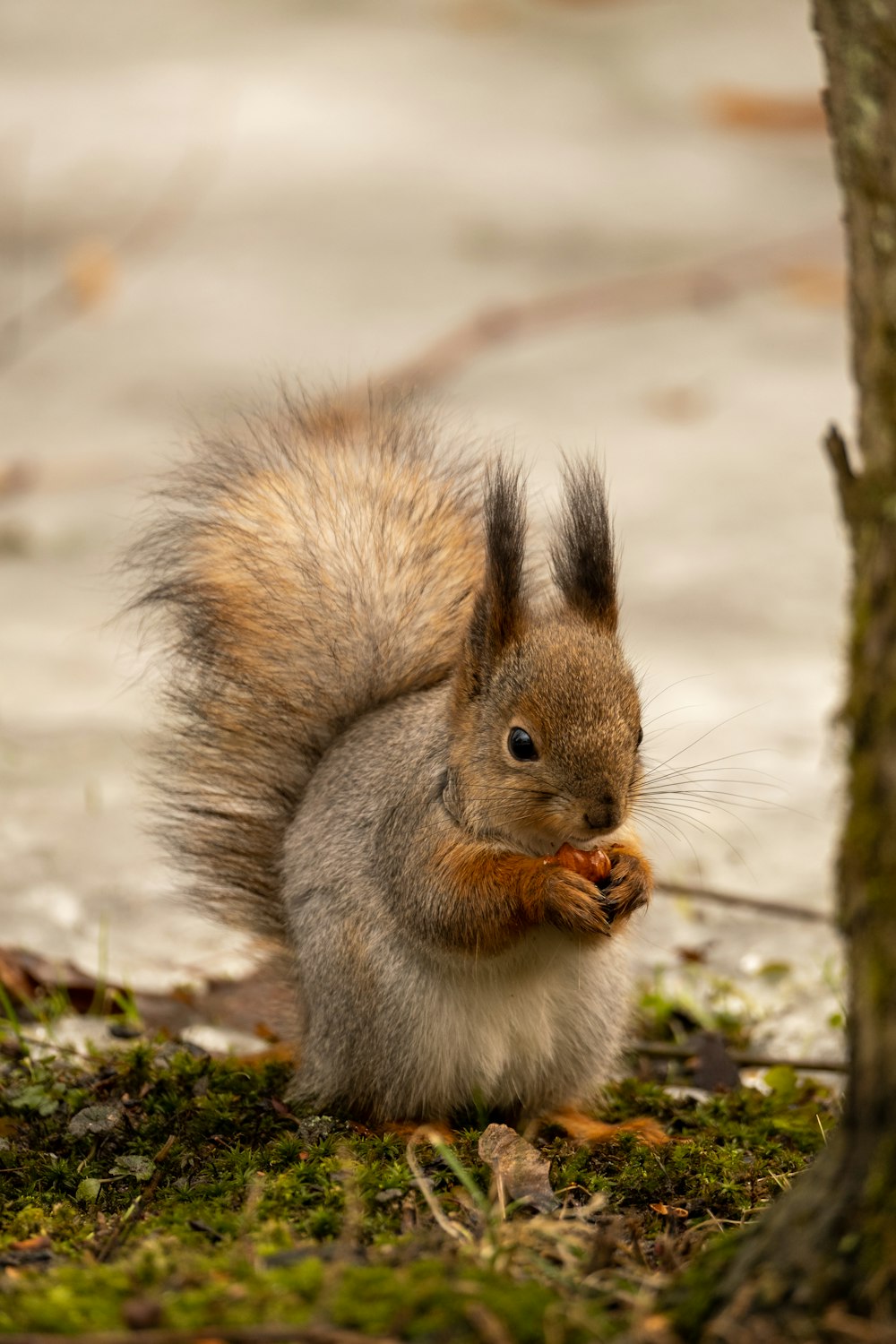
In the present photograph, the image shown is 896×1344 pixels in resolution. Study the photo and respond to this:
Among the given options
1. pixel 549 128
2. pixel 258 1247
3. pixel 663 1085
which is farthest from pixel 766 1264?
pixel 549 128

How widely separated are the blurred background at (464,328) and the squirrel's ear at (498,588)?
0.29m

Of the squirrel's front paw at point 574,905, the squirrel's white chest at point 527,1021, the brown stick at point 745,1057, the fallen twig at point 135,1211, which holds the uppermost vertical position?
the squirrel's front paw at point 574,905

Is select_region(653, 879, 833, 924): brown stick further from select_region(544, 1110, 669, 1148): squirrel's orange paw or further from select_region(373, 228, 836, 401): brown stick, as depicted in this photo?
select_region(373, 228, 836, 401): brown stick

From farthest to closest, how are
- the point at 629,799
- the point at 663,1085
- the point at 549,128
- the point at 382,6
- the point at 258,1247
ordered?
the point at 382,6 < the point at 549,128 < the point at 663,1085 < the point at 629,799 < the point at 258,1247

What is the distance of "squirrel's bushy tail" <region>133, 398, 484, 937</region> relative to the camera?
219 cm

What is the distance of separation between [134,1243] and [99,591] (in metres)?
2.93

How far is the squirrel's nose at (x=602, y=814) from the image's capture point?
70.8 inches

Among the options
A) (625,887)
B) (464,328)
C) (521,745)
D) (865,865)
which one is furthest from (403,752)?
(464,328)

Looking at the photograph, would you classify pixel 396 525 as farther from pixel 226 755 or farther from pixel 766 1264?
pixel 766 1264

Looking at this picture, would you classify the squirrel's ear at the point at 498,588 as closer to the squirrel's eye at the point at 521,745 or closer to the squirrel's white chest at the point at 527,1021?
the squirrel's eye at the point at 521,745

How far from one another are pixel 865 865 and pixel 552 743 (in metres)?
0.72

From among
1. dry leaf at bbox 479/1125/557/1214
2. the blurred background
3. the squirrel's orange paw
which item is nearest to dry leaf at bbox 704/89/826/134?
the blurred background

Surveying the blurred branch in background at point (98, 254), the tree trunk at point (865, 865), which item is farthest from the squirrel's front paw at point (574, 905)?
the blurred branch in background at point (98, 254)

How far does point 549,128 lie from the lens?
276 inches
